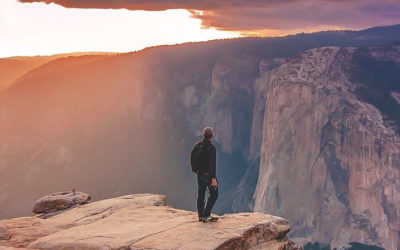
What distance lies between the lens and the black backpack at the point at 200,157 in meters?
18.4

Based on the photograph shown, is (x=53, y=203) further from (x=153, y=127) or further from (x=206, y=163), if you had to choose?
(x=153, y=127)

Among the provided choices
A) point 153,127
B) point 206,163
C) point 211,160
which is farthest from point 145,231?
point 153,127

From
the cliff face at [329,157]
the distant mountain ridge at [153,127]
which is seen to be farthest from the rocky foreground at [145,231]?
the distant mountain ridge at [153,127]

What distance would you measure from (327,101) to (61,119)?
109 meters

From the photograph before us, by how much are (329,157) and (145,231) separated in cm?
9231

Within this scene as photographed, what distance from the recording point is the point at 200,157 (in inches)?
728

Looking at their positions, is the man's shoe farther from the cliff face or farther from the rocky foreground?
the cliff face

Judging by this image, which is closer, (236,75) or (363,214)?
(363,214)

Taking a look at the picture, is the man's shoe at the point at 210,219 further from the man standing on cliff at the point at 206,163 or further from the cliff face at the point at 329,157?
the cliff face at the point at 329,157

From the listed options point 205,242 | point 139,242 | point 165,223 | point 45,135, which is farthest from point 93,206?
point 45,135

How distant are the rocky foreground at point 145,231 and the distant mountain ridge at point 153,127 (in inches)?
4431

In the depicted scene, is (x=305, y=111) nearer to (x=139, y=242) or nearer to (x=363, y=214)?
(x=363, y=214)

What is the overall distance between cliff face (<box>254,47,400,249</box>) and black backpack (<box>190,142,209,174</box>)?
82927mm

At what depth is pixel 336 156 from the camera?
106125mm
